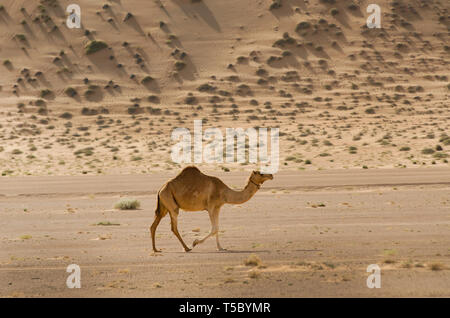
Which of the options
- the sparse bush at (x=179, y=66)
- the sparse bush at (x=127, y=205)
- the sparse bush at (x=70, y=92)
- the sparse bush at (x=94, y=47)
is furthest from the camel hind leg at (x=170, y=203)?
the sparse bush at (x=94, y=47)

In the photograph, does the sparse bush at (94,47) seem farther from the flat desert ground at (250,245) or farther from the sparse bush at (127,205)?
the sparse bush at (127,205)

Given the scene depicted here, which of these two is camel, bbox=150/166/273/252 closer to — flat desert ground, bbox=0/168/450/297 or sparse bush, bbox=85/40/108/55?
flat desert ground, bbox=0/168/450/297

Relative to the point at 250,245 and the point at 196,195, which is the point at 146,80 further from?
the point at 196,195

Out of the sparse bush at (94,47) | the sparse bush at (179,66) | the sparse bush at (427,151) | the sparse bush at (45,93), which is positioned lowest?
the sparse bush at (427,151)

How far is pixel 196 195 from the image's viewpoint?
46.4 ft

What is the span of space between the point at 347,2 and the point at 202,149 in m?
32.9

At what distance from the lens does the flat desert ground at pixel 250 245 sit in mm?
11516

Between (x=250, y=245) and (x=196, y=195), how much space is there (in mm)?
2202

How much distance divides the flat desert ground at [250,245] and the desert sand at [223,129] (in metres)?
0.06

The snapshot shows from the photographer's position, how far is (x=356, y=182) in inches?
1243

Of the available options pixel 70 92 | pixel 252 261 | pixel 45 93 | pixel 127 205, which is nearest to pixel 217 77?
pixel 70 92

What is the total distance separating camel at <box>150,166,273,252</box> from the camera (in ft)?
46.2

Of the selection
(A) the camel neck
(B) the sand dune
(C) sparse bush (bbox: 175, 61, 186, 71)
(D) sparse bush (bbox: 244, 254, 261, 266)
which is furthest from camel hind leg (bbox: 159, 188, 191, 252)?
(C) sparse bush (bbox: 175, 61, 186, 71)

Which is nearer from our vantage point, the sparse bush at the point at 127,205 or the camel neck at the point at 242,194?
the camel neck at the point at 242,194
